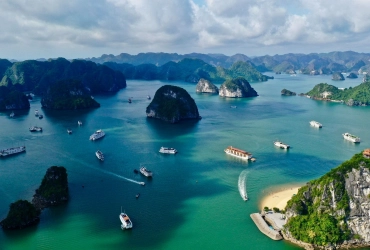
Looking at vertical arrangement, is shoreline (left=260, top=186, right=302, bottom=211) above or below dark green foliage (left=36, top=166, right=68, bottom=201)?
below

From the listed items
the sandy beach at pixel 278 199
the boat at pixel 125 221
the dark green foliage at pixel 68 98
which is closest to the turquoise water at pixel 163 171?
the boat at pixel 125 221

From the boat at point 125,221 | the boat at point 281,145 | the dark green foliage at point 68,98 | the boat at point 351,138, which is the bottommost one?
the boat at point 125,221

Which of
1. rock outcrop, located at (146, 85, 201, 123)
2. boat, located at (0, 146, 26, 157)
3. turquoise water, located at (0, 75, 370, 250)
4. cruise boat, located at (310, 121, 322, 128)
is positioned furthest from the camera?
rock outcrop, located at (146, 85, 201, 123)

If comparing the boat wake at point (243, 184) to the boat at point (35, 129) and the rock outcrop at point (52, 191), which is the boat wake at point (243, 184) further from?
Result: the boat at point (35, 129)

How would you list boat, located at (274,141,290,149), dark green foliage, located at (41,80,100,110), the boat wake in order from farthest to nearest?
dark green foliage, located at (41,80,100,110), boat, located at (274,141,290,149), the boat wake

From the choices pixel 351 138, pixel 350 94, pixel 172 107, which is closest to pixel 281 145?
pixel 351 138

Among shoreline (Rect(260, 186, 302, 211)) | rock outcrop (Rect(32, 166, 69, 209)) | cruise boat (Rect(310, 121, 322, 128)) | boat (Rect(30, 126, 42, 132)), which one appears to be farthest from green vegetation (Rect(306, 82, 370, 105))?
rock outcrop (Rect(32, 166, 69, 209))

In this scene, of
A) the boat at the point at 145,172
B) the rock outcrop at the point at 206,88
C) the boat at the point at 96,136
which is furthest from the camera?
the rock outcrop at the point at 206,88

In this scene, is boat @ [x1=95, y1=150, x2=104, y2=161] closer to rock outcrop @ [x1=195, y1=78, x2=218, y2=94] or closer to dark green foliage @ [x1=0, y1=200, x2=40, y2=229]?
dark green foliage @ [x1=0, y1=200, x2=40, y2=229]
